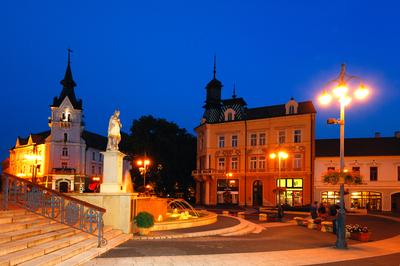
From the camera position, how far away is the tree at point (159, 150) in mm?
57281

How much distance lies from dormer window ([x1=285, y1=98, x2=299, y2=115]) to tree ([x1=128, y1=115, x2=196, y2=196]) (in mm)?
16400

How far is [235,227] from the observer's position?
21781 millimetres

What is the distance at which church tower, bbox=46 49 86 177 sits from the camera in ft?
235

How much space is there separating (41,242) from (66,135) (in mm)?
62967

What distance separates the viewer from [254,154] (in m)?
55.3

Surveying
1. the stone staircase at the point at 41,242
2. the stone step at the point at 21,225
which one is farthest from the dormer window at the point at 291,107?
the stone step at the point at 21,225

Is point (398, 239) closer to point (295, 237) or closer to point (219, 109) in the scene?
point (295, 237)

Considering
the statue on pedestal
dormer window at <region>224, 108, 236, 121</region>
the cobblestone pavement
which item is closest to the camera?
the cobblestone pavement

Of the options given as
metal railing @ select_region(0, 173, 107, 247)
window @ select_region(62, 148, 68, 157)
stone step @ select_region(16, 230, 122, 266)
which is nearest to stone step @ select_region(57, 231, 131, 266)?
stone step @ select_region(16, 230, 122, 266)

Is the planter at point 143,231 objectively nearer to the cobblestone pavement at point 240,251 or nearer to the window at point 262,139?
the cobblestone pavement at point 240,251

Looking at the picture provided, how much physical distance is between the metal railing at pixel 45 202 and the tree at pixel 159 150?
4085 cm

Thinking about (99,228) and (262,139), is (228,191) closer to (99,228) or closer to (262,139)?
Result: (262,139)

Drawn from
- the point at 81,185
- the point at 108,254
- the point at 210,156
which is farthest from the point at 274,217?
the point at 81,185

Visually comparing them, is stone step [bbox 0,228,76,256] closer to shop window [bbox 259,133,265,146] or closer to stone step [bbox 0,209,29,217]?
stone step [bbox 0,209,29,217]
